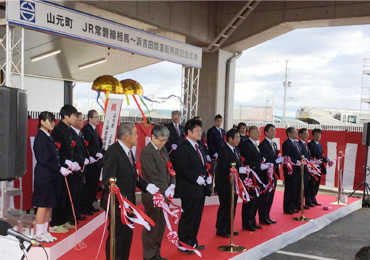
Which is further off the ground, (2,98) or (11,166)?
(2,98)

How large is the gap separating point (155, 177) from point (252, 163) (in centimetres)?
203

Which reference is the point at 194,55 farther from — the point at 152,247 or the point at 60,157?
the point at 152,247

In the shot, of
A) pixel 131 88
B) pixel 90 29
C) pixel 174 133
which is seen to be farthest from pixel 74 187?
pixel 131 88

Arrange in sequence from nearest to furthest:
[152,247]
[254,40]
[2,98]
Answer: [2,98] → [152,247] → [254,40]

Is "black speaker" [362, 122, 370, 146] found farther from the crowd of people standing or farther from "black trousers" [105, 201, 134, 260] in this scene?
"black trousers" [105, 201, 134, 260]

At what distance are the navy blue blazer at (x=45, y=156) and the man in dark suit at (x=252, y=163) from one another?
260cm

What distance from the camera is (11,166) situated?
7.64 feet

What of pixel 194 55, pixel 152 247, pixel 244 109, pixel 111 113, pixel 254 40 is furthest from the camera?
pixel 244 109

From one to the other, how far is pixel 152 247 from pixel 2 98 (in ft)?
8.36

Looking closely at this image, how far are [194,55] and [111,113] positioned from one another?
2885 mm

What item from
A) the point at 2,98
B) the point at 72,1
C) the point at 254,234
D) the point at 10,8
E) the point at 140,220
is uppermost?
the point at 72,1

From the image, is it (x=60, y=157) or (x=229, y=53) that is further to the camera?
(x=229, y=53)

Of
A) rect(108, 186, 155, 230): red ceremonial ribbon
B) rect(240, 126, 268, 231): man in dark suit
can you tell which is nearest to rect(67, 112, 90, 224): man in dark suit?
rect(108, 186, 155, 230): red ceremonial ribbon

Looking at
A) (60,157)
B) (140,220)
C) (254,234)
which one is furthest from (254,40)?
(140,220)
